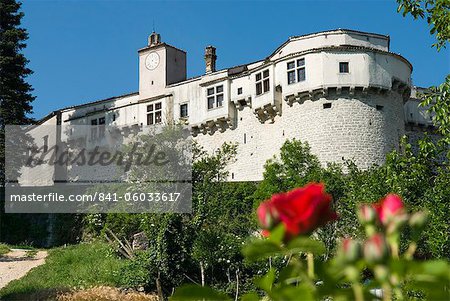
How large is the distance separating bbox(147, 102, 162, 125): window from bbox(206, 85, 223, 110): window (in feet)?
11.9

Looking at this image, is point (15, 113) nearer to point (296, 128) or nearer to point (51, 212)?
point (51, 212)

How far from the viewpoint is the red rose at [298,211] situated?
1.37 meters

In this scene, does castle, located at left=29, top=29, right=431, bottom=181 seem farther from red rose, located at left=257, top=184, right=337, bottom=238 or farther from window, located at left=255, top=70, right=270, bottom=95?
red rose, located at left=257, top=184, right=337, bottom=238

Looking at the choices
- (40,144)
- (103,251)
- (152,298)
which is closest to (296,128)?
(103,251)

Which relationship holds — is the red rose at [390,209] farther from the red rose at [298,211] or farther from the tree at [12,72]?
the tree at [12,72]

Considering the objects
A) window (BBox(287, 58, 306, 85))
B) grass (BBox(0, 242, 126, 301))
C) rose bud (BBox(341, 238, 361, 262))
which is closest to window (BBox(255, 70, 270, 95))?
window (BBox(287, 58, 306, 85))

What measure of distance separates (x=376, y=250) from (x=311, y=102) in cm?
2998

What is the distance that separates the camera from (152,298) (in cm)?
1728

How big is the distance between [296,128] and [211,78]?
7.71 meters

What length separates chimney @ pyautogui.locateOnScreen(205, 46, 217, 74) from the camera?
127 ft

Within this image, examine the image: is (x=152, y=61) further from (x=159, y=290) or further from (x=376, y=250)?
(x=376, y=250)

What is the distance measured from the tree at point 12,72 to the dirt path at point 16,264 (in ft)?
25.7

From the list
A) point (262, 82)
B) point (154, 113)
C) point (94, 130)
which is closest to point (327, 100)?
point (262, 82)

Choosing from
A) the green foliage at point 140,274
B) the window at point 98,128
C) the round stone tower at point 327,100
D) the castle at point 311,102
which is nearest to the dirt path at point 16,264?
the green foliage at point 140,274
